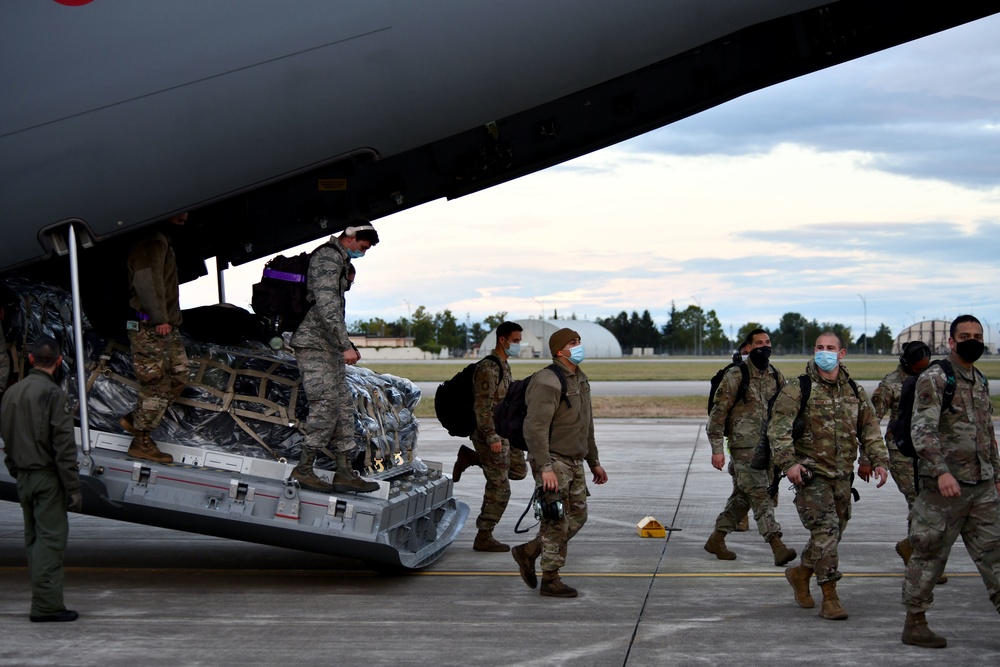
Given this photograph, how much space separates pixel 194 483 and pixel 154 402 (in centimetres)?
69

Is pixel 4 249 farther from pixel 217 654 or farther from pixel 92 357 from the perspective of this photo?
pixel 217 654

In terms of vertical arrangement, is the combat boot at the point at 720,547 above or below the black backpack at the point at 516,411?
below

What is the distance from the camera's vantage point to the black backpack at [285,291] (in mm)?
7715

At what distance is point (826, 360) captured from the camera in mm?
6977

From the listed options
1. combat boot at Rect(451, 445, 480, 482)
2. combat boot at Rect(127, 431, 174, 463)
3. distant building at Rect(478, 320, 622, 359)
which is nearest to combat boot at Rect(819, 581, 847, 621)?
combat boot at Rect(451, 445, 480, 482)

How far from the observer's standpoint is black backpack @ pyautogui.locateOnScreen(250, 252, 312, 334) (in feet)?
25.3

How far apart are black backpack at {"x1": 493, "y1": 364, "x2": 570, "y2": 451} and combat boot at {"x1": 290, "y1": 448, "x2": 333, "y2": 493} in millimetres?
1296

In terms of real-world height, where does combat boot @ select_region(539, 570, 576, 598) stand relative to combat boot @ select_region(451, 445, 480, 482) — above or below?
below

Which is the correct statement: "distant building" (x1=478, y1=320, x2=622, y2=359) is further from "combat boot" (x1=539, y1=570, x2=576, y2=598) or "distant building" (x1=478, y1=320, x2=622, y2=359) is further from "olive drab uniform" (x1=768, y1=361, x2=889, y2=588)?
"olive drab uniform" (x1=768, y1=361, x2=889, y2=588)

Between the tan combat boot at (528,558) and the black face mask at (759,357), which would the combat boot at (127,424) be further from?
the black face mask at (759,357)

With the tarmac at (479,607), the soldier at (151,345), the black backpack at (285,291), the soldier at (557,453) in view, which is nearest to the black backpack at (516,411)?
the soldier at (557,453)

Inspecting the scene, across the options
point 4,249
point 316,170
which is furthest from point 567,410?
point 4,249

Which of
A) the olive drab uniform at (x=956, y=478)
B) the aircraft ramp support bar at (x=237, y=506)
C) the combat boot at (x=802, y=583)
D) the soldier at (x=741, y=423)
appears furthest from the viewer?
the soldier at (x=741, y=423)

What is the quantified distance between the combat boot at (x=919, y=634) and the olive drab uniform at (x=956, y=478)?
0.06 meters
